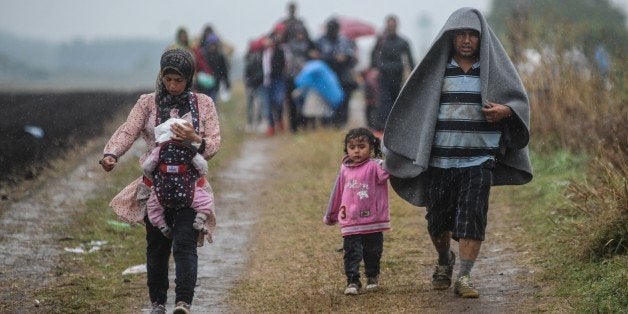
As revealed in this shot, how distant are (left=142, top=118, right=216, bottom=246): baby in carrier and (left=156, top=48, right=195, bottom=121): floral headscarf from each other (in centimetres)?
16

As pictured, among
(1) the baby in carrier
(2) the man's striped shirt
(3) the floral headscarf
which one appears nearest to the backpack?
(1) the baby in carrier

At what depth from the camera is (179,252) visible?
662 cm

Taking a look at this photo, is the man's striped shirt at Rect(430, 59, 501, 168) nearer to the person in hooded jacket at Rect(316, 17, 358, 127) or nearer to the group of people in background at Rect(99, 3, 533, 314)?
the group of people in background at Rect(99, 3, 533, 314)

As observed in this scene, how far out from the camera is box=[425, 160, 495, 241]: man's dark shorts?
7105 millimetres

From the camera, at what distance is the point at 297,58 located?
20.4 metres

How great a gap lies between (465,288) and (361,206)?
86 cm

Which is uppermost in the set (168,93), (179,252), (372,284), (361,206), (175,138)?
(168,93)

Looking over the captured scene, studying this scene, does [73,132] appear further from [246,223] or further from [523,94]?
[523,94]

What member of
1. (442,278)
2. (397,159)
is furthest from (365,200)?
(442,278)

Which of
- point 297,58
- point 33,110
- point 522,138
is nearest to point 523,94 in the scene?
point 522,138

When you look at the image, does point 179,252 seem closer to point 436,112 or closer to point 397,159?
point 397,159

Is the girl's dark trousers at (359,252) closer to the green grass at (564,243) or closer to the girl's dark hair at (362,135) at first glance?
the girl's dark hair at (362,135)

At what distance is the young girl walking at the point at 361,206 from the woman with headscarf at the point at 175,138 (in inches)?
43.0

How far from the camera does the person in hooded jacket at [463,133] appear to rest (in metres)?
7.11
